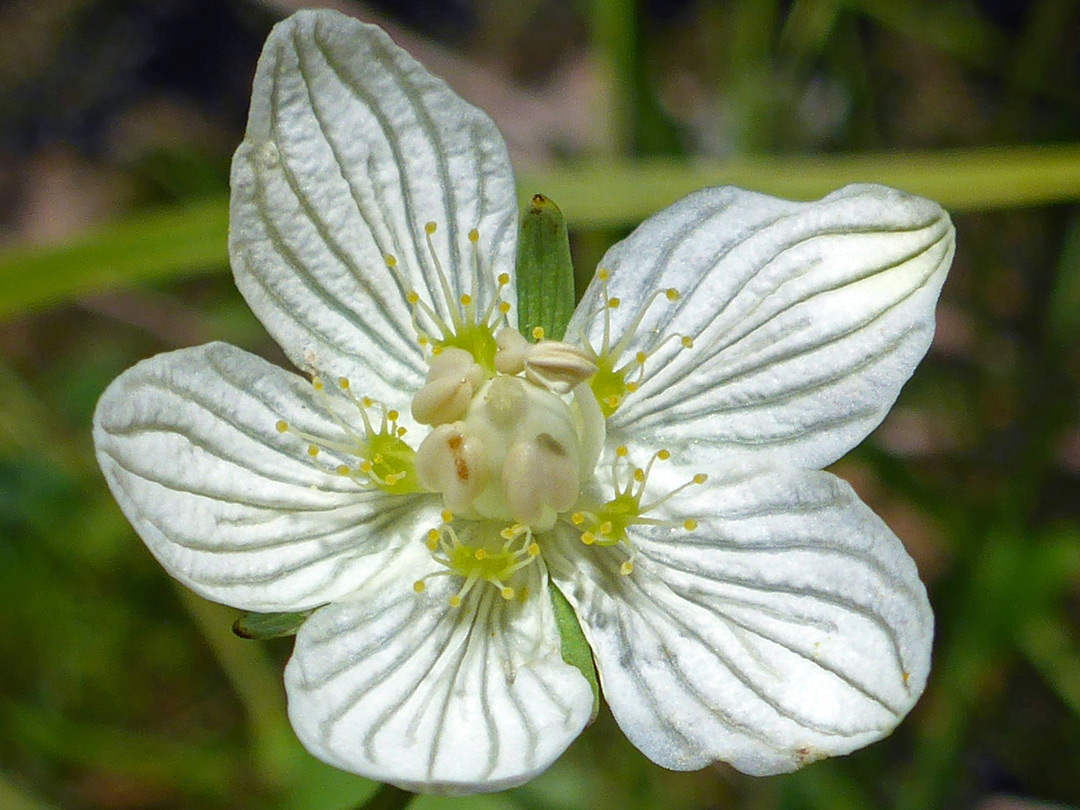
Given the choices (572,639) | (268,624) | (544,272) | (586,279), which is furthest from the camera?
(586,279)

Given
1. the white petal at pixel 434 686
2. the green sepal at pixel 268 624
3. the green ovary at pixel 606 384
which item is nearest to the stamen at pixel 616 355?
the green ovary at pixel 606 384

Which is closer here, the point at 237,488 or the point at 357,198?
the point at 237,488

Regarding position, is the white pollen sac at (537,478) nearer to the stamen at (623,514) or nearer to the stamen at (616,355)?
the stamen at (623,514)

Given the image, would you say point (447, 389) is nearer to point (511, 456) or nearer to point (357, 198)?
point (511, 456)

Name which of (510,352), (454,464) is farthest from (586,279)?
(454,464)

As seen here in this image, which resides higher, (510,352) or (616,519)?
(510,352)

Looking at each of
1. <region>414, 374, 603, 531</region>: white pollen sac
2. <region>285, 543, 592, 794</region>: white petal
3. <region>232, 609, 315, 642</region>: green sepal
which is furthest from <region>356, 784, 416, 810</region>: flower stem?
<region>414, 374, 603, 531</region>: white pollen sac

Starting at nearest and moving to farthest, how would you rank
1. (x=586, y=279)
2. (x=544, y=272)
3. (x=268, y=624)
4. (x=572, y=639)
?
(x=268, y=624), (x=572, y=639), (x=544, y=272), (x=586, y=279)

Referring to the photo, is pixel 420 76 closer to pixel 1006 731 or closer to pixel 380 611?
pixel 380 611

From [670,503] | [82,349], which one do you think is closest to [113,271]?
[82,349]
